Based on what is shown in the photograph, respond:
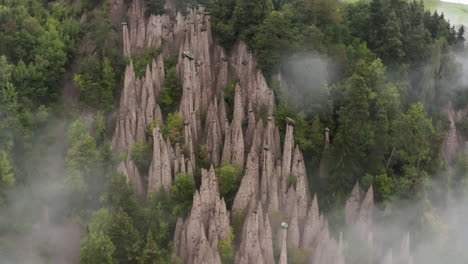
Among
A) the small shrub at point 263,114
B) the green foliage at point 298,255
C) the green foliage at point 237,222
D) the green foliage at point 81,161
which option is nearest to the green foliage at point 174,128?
the green foliage at point 81,161

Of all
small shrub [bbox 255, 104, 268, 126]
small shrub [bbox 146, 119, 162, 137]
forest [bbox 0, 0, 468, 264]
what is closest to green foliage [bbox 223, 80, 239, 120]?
forest [bbox 0, 0, 468, 264]

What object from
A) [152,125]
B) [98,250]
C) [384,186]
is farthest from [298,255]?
[152,125]

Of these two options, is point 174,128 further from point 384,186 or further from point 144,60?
point 384,186

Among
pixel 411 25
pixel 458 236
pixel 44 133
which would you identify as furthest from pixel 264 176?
pixel 411 25

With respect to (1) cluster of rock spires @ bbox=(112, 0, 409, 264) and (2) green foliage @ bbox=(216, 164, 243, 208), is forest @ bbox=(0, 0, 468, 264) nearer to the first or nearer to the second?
(2) green foliage @ bbox=(216, 164, 243, 208)

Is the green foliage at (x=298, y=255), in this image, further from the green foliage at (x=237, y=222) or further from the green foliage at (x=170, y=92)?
the green foliage at (x=170, y=92)

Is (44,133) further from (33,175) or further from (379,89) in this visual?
(379,89)
